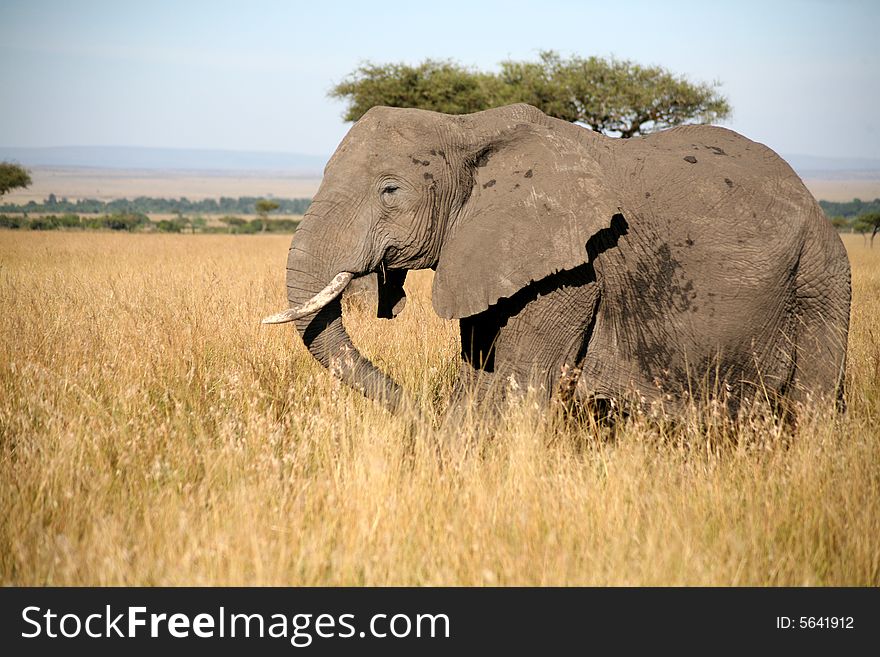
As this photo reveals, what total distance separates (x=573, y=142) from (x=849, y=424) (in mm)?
2285

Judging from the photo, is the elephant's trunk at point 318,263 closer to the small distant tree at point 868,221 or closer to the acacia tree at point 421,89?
the acacia tree at point 421,89

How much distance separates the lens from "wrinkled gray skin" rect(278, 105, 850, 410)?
15.4ft

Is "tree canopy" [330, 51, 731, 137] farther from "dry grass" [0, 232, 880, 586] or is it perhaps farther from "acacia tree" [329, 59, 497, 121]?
"dry grass" [0, 232, 880, 586]

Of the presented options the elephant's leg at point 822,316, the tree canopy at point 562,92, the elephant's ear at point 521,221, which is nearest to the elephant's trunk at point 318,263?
the elephant's ear at point 521,221

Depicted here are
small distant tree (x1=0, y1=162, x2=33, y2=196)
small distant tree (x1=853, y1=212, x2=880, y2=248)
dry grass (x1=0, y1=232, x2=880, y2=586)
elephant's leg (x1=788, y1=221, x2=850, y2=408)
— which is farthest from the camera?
small distant tree (x1=0, y1=162, x2=33, y2=196)

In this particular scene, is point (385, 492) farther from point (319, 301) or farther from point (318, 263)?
point (318, 263)

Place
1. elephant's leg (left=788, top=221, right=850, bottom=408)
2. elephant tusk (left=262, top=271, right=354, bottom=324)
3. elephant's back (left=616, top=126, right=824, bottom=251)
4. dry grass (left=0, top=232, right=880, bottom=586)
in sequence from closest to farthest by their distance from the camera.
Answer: dry grass (left=0, top=232, right=880, bottom=586)
elephant tusk (left=262, top=271, right=354, bottom=324)
elephant's back (left=616, top=126, right=824, bottom=251)
elephant's leg (left=788, top=221, right=850, bottom=408)

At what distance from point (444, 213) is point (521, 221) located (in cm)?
46

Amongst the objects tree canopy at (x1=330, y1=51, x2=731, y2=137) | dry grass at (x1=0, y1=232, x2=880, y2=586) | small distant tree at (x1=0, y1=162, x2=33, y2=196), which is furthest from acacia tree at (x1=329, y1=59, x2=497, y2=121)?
small distant tree at (x1=0, y1=162, x2=33, y2=196)

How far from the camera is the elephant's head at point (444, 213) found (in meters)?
4.65

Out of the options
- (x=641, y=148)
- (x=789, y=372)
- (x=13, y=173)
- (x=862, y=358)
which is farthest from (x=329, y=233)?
(x=13, y=173)

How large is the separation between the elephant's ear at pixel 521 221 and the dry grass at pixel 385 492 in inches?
29.1

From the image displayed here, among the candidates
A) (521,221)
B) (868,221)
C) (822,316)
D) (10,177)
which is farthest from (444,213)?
(10,177)

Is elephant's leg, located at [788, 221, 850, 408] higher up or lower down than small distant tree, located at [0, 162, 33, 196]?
lower down
